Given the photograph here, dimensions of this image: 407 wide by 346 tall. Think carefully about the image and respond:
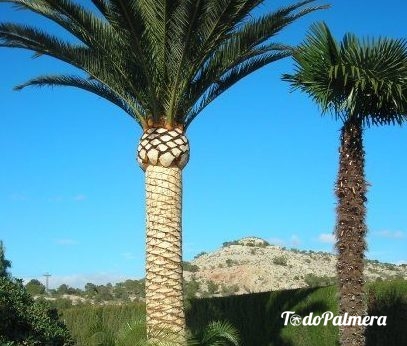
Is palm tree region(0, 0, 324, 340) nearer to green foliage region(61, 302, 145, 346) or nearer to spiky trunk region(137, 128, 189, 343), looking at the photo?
spiky trunk region(137, 128, 189, 343)

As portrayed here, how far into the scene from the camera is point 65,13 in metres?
12.0

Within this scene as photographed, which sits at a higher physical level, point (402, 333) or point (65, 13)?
point (65, 13)

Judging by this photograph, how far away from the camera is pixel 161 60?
12.3 metres

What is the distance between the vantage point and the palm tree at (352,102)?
12.4 metres

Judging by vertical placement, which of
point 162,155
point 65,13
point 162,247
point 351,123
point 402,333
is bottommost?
point 402,333

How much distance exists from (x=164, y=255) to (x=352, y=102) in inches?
168

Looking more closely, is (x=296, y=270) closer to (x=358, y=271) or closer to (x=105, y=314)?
(x=105, y=314)

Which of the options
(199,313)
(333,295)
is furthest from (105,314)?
(333,295)

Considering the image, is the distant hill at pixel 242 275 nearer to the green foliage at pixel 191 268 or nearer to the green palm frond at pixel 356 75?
the green foliage at pixel 191 268

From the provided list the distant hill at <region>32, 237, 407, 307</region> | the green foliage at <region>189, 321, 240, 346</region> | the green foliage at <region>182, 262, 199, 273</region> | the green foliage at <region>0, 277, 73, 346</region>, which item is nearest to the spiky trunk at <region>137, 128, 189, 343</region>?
the green foliage at <region>189, 321, 240, 346</region>

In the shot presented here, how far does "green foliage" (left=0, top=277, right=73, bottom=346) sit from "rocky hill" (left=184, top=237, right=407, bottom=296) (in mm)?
22479

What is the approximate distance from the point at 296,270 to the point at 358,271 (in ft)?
95.5

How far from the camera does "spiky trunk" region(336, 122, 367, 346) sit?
1232 cm

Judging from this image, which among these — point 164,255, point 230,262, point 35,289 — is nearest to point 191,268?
point 230,262
